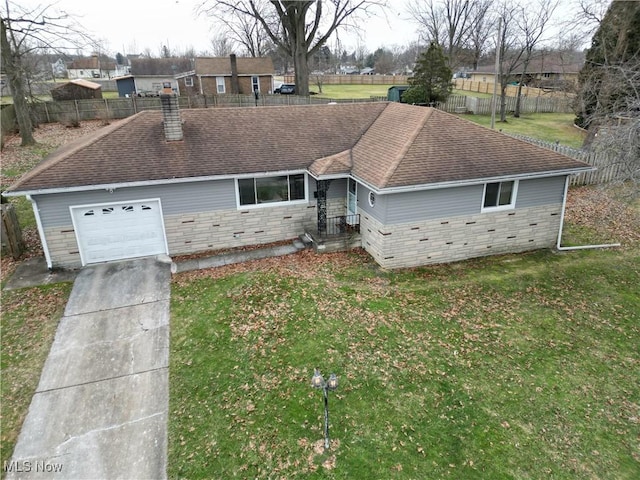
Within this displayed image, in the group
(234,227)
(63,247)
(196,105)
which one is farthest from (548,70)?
(63,247)

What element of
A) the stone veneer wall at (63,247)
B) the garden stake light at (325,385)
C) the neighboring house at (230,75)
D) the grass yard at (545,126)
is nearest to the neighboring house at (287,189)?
the stone veneer wall at (63,247)

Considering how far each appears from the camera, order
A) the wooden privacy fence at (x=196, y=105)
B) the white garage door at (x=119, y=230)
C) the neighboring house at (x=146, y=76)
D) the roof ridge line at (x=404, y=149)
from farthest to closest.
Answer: the neighboring house at (x=146, y=76), the wooden privacy fence at (x=196, y=105), the white garage door at (x=119, y=230), the roof ridge line at (x=404, y=149)

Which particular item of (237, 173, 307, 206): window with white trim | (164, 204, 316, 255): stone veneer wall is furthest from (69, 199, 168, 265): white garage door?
(237, 173, 307, 206): window with white trim

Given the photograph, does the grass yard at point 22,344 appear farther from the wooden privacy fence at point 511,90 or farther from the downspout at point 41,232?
the wooden privacy fence at point 511,90

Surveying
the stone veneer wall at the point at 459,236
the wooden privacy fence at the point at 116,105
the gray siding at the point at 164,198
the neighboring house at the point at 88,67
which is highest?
the neighboring house at the point at 88,67

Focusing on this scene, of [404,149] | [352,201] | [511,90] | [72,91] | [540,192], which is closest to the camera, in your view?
[404,149]

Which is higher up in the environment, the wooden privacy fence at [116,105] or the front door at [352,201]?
the wooden privacy fence at [116,105]

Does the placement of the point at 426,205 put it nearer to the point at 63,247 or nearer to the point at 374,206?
the point at 374,206

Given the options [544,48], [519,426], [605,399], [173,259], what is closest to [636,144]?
[605,399]
